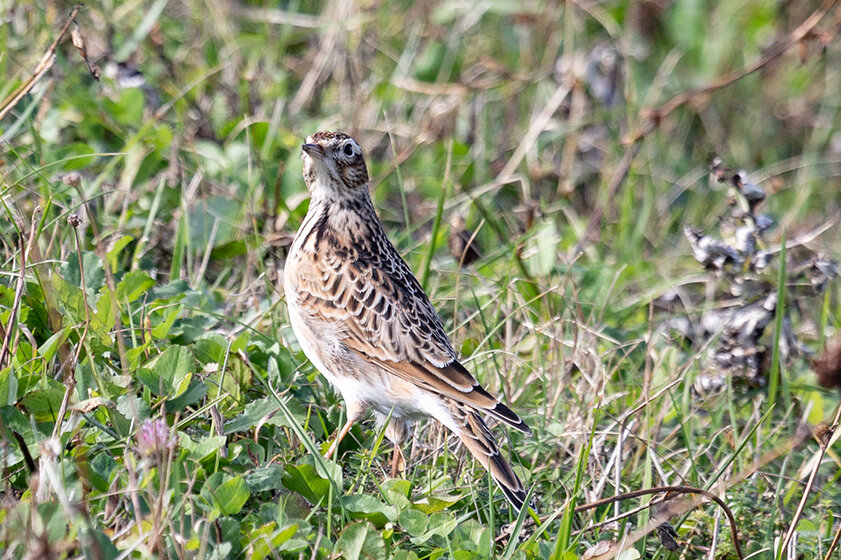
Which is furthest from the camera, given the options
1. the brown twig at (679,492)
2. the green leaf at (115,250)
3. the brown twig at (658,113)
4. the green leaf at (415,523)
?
the brown twig at (658,113)

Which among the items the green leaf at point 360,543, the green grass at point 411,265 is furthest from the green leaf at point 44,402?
the green leaf at point 360,543

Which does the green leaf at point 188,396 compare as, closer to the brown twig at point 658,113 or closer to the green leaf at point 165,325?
the green leaf at point 165,325

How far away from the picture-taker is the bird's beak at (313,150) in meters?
5.10

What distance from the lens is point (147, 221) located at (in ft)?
19.5

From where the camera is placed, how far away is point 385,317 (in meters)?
4.85

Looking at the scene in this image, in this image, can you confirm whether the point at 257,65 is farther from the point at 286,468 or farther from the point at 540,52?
the point at 286,468

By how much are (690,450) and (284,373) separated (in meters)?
1.86

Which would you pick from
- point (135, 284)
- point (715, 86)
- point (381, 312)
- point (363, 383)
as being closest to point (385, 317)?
point (381, 312)

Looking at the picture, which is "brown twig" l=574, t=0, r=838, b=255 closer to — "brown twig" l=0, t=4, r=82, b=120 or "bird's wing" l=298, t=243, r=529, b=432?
"bird's wing" l=298, t=243, r=529, b=432

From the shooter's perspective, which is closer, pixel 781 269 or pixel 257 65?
pixel 781 269

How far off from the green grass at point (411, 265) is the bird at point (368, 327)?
21 cm

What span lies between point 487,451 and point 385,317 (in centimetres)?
83

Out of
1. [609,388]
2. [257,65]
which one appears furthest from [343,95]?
[609,388]

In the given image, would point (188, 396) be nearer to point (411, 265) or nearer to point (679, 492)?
point (679, 492)
